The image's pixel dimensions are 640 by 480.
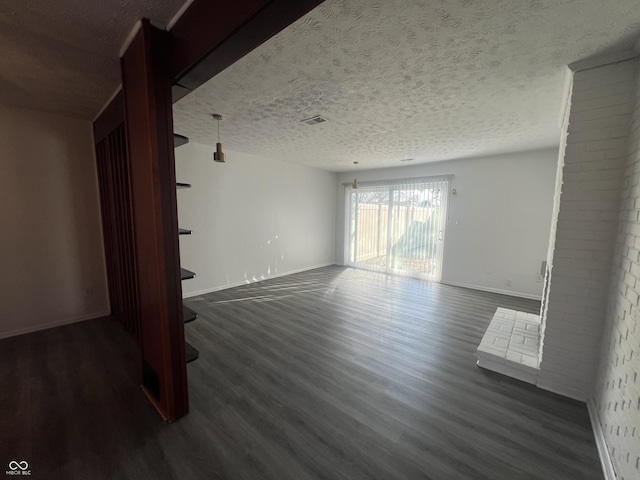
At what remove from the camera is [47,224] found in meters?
2.97

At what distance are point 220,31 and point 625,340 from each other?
2716 millimetres

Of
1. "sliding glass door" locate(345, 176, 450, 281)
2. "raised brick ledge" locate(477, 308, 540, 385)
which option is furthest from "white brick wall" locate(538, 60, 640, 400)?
"sliding glass door" locate(345, 176, 450, 281)

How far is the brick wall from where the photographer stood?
4.10 ft

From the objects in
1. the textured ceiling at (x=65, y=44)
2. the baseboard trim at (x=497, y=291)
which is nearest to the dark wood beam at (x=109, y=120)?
the textured ceiling at (x=65, y=44)

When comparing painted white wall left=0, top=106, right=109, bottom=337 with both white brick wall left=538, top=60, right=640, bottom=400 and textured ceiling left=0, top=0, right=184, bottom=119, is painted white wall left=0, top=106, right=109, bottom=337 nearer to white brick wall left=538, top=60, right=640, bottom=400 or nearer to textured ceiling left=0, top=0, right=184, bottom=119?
textured ceiling left=0, top=0, right=184, bottom=119

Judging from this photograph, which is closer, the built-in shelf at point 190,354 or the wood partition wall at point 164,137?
the wood partition wall at point 164,137

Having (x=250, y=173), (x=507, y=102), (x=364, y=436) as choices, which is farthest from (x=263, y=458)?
(x=250, y=173)

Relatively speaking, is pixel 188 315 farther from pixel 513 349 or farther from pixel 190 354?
pixel 513 349

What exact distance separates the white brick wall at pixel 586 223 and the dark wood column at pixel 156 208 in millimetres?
2809

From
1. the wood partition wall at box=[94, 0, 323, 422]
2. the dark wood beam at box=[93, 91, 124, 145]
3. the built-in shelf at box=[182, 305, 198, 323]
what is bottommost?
the built-in shelf at box=[182, 305, 198, 323]

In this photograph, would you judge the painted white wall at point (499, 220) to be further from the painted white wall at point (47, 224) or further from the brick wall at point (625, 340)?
the painted white wall at point (47, 224)

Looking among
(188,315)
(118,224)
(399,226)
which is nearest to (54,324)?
(118,224)

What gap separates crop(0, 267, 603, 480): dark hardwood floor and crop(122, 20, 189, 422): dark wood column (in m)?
0.33

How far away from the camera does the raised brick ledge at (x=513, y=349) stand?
219 cm
